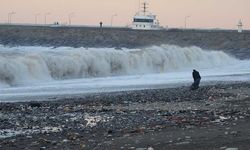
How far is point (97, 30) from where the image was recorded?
104188 millimetres

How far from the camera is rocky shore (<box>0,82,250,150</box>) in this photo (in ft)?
41.7

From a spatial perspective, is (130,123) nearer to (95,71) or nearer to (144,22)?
(95,71)

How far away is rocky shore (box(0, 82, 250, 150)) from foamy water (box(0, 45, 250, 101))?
14.6 ft

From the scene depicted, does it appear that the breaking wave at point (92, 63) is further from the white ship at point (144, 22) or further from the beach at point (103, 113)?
the white ship at point (144, 22)

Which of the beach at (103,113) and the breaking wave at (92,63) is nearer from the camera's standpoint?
the beach at (103,113)

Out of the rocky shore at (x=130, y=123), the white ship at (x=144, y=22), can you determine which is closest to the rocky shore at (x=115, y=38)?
the white ship at (x=144, y=22)

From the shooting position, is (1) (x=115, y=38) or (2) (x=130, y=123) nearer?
(2) (x=130, y=123)

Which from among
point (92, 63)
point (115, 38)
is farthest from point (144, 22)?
point (92, 63)

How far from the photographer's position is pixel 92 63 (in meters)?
46.1

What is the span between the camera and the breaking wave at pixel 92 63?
3653 centimetres

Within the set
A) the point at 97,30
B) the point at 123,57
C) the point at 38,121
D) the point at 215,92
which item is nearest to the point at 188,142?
the point at 38,121

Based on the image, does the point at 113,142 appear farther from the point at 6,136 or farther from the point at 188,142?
the point at 6,136

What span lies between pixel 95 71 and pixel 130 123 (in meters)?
29.0

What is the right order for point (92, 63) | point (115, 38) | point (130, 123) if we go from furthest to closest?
point (115, 38), point (92, 63), point (130, 123)
